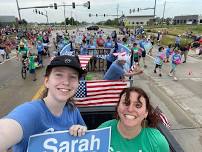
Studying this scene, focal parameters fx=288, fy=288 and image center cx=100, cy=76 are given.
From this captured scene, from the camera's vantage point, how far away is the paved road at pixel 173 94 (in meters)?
8.05

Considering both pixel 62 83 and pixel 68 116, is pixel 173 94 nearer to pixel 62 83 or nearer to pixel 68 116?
pixel 68 116

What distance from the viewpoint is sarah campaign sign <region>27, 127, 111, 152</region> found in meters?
2.07

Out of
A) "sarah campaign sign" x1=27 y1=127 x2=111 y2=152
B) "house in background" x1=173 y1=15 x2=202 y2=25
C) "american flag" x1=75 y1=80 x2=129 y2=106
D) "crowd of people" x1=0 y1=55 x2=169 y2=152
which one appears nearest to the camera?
"crowd of people" x1=0 y1=55 x2=169 y2=152

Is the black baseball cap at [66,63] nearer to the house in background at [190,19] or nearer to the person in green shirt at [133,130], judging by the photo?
A: the person in green shirt at [133,130]

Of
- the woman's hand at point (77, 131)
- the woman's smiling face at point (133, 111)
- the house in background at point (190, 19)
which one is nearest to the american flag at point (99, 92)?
the woman's smiling face at point (133, 111)

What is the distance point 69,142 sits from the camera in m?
2.18

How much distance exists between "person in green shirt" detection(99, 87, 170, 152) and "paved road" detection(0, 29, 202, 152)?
4741mm

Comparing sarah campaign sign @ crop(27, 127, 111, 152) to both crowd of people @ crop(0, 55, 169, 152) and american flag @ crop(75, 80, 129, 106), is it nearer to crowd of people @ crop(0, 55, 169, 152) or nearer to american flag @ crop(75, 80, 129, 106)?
crowd of people @ crop(0, 55, 169, 152)

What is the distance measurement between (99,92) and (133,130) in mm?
4972

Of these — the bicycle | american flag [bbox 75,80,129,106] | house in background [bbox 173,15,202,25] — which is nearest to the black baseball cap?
american flag [bbox 75,80,129,106]

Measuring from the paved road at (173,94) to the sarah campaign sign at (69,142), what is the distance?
5154mm

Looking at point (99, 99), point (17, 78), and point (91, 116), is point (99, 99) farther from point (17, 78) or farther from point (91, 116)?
point (17, 78)

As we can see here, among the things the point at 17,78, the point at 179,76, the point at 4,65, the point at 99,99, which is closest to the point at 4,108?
the point at 99,99

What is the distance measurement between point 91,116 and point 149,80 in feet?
34.6
